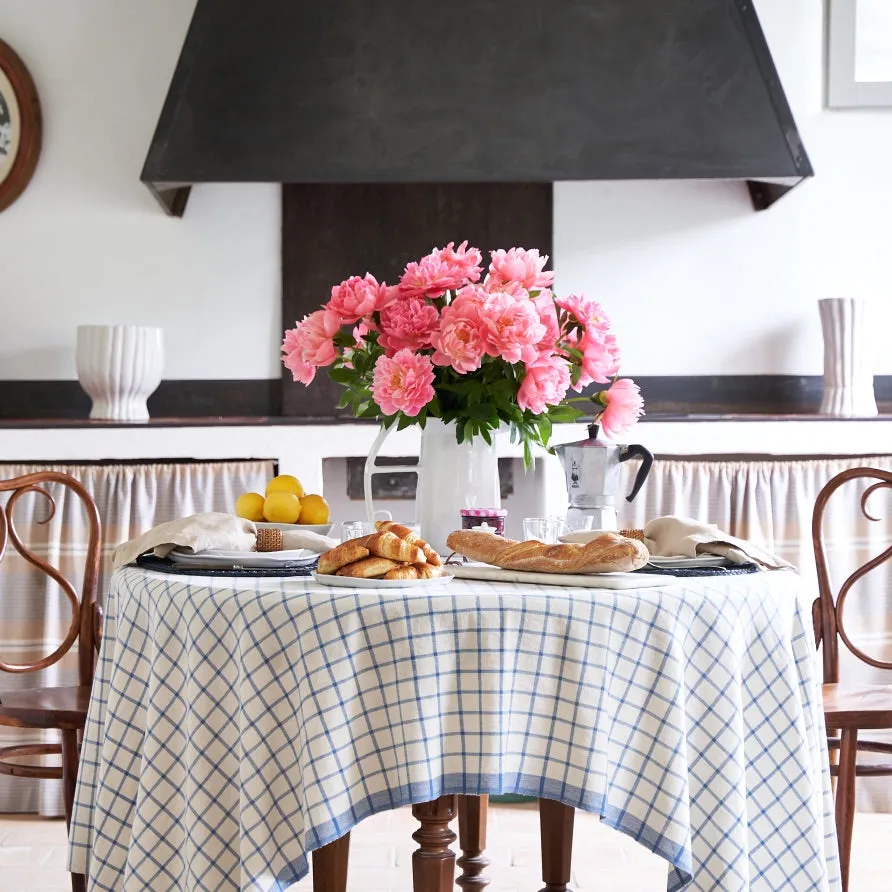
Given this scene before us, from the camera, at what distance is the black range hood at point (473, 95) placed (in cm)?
308

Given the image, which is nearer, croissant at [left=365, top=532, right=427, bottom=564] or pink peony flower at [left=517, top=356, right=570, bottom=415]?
croissant at [left=365, top=532, right=427, bottom=564]

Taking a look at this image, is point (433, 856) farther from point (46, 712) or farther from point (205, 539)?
point (46, 712)

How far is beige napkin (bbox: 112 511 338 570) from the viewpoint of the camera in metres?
1.59

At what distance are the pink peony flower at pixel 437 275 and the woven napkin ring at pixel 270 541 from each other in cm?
40

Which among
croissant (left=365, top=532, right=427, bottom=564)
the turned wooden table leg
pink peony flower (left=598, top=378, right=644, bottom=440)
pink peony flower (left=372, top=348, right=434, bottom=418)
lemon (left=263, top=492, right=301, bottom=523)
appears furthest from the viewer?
the turned wooden table leg

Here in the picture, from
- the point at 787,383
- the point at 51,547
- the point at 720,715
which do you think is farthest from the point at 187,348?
the point at 720,715

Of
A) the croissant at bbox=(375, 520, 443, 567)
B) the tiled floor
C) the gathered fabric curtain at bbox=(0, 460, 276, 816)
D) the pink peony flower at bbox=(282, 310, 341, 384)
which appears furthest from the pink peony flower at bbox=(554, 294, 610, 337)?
the gathered fabric curtain at bbox=(0, 460, 276, 816)

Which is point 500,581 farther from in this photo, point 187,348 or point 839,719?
point 187,348

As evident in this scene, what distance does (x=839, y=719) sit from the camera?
6.15ft

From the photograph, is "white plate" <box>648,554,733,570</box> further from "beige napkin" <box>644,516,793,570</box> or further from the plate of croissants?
the plate of croissants

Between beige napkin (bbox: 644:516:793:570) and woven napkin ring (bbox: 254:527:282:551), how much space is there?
54cm

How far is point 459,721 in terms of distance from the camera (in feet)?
4.21

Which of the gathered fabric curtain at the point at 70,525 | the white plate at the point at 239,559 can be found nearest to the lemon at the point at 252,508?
the white plate at the point at 239,559

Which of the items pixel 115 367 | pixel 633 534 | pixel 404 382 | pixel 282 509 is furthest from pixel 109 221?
pixel 633 534
